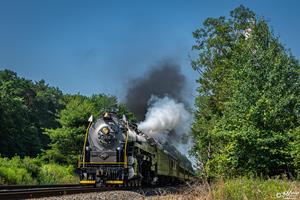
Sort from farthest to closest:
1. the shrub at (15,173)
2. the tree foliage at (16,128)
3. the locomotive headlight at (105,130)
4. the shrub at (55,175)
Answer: the tree foliage at (16,128) < the shrub at (55,175) < the shrub at (15,173) < the locomotive headlight at (105,130)

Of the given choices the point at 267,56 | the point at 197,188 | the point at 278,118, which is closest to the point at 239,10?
the point at 267,56

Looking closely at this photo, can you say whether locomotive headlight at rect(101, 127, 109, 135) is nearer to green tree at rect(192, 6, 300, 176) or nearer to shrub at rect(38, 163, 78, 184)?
green tree at rect(192, 6, 300, 176)

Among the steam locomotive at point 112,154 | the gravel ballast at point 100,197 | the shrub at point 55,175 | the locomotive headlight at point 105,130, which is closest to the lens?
the gravel ballast at point 100,197

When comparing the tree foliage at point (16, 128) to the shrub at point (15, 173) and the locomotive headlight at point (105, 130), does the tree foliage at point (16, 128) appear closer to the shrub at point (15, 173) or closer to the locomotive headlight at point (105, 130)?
the shrub at point (15, 173)

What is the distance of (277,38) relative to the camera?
101ft

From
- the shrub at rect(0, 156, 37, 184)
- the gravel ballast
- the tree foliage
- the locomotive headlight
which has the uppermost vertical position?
the tree foliage

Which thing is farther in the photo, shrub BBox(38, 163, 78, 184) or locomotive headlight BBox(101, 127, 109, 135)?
shrub BBox(38, 163, 78, 184)

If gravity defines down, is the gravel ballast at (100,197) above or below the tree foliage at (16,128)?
below

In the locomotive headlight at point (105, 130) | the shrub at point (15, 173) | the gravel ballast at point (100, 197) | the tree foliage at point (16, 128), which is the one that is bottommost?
the gravel ballast at point (100, 197)

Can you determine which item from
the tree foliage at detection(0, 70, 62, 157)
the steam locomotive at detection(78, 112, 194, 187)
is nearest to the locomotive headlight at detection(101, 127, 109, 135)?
the steam locomotive at detection(78, 112, 194, 187)

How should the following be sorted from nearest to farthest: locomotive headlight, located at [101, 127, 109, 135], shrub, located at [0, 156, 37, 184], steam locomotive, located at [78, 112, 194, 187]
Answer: steam locomotive, located at [78, 112, 194, 187] < locomotive headlight, located at [101, 127, 109, 135] < shrub, located at [0, 156, 37, 184]

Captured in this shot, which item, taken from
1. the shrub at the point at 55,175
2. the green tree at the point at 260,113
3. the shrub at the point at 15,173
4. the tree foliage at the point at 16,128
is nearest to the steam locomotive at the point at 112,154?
the green tree at the point at 260,113

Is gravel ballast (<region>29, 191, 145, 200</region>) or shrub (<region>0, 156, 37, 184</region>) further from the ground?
shrub (<region>0, 156, 37, 184</region>)

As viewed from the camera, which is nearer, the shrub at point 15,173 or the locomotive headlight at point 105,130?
the locomotive headlight at point 105,130
